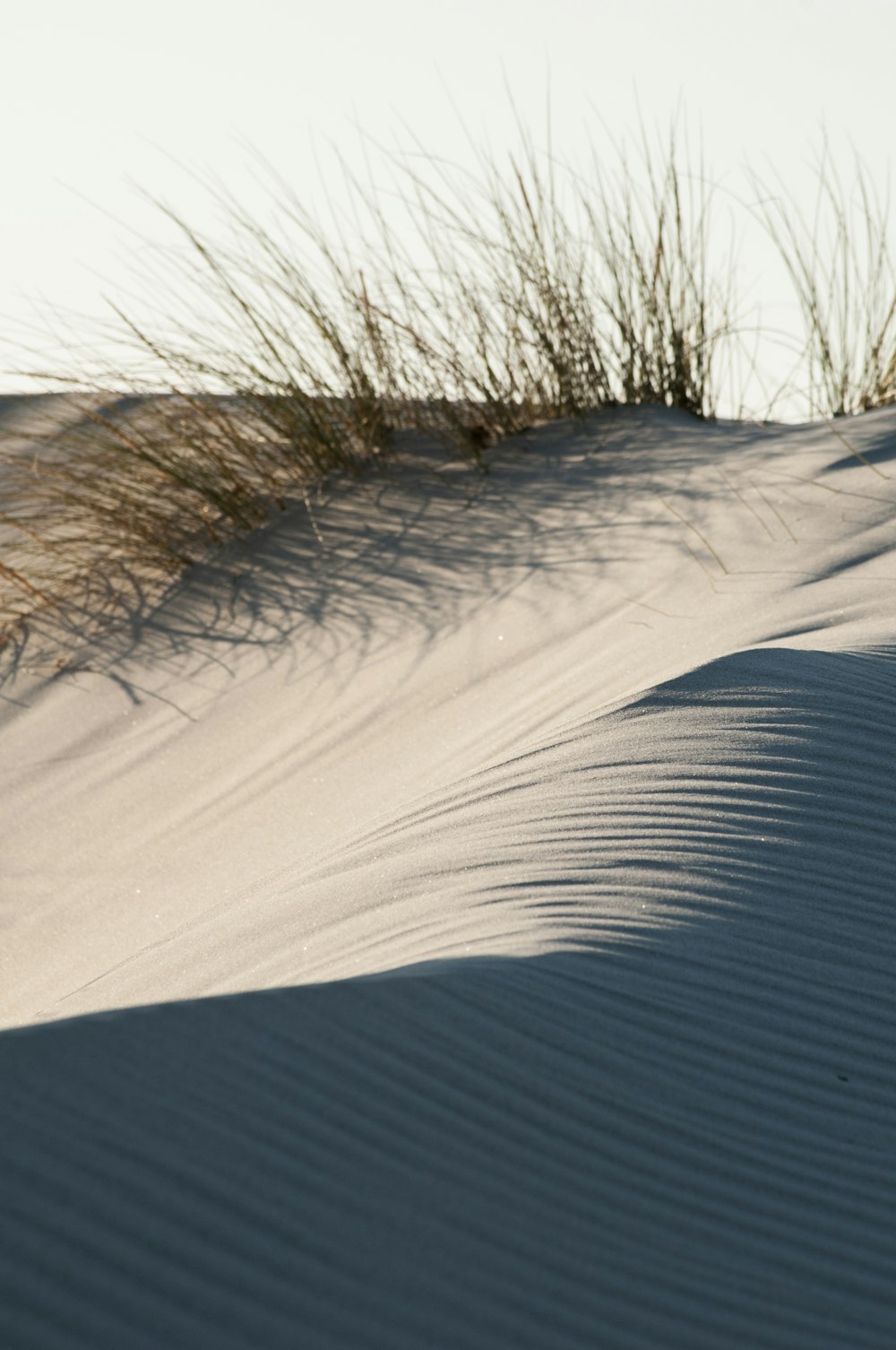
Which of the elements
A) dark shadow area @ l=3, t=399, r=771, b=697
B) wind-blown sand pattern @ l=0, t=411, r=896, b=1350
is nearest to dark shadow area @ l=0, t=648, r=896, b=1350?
wind-blown sand pattern @ l=0, t=411, r=896, b=1350

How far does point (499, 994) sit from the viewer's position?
3.83 ft

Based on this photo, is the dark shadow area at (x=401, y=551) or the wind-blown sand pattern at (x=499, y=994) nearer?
the wind-blown sand pattern at (x=499, y=994)

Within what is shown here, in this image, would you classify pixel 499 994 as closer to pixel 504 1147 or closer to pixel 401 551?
pixel 504 1147

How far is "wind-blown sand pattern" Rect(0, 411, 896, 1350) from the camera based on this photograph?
0.89 m

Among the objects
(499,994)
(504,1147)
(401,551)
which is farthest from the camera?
(401,551)

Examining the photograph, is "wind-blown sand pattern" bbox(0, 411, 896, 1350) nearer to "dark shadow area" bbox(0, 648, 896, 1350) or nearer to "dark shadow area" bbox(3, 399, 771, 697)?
"dark shadow area" bbox(0, 648, 896, 1350)

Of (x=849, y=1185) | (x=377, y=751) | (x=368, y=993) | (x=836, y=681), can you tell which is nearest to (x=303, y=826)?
(x=377, y=751)

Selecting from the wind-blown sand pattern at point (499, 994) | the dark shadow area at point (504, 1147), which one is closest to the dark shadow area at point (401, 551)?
the wind-blown sand pattern at point (499, 994)

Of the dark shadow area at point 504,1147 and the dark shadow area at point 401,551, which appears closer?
the dark shadow area at point 504,1147

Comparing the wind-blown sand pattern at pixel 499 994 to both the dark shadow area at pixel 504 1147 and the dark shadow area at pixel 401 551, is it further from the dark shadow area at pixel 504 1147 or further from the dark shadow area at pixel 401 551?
the dark shadow area at pixel 401 551

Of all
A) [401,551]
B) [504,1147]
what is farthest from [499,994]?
[401,551]

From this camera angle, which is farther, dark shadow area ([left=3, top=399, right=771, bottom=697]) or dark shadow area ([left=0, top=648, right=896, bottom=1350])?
dark shadow area ([left=3, top=399, right=771, bottom=697])

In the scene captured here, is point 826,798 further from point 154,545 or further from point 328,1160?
point 154,545

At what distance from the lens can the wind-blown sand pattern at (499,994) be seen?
893 millimetres
